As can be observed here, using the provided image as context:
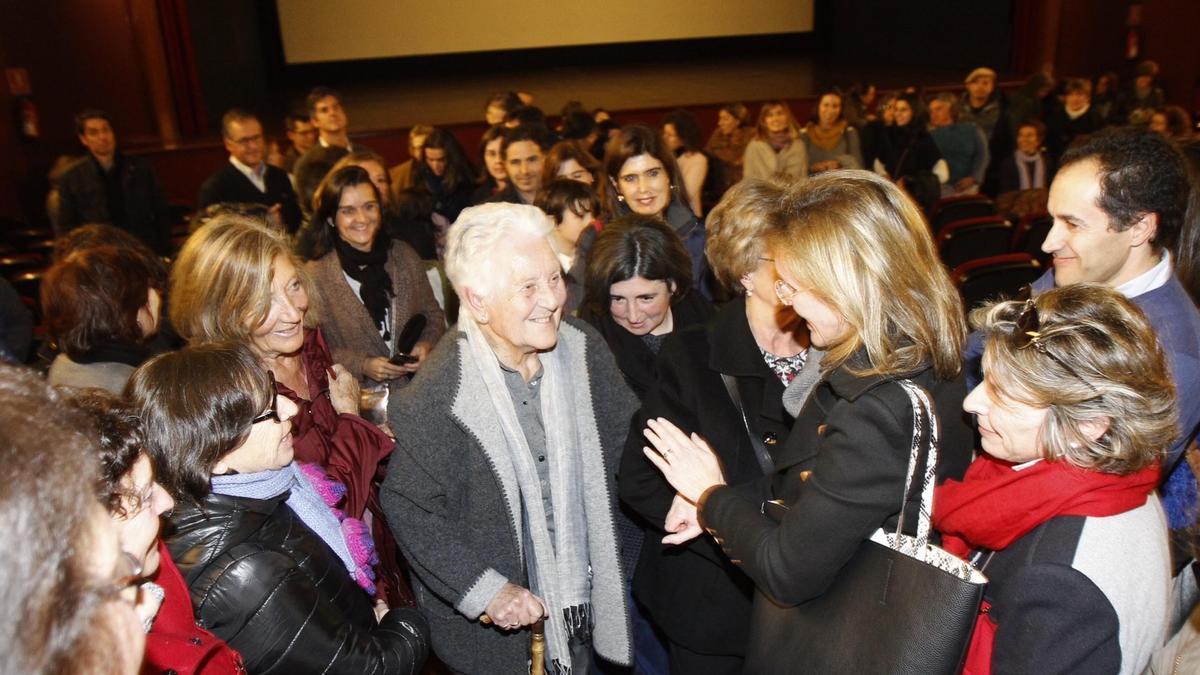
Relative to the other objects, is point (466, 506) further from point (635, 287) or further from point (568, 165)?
point (568, 165)

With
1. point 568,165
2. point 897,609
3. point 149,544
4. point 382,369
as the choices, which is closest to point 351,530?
point 149,544

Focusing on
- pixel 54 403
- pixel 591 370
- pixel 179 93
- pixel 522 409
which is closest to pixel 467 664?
pixel 522 409

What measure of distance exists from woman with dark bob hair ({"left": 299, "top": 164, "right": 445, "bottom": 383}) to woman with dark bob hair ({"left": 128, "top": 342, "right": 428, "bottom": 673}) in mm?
1335

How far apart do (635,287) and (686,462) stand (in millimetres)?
876

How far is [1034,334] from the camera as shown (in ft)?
4.16

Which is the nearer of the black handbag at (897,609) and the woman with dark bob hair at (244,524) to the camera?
the black handbag at (897,609)

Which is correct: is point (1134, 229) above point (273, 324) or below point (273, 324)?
above

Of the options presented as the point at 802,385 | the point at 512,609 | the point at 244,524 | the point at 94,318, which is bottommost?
the point at 512,609

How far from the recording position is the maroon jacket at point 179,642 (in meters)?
1.20

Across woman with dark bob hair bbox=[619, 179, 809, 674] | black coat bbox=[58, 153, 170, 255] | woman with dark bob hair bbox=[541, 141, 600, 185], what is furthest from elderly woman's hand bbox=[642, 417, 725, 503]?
black coat bbox=[58, 153, 170, 255]

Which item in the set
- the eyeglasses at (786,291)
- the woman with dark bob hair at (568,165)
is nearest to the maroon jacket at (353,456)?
the eyeglasses at (786,291)

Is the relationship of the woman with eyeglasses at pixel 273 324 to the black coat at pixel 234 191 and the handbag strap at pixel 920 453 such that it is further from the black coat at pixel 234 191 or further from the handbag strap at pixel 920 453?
the black coat at pixel 234 191

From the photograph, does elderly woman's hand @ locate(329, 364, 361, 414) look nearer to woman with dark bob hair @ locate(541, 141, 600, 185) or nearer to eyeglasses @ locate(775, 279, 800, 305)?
eyeglasses @ locate(775, 279, 800, 305)

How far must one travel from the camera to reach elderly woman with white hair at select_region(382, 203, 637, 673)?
72.4 inches
